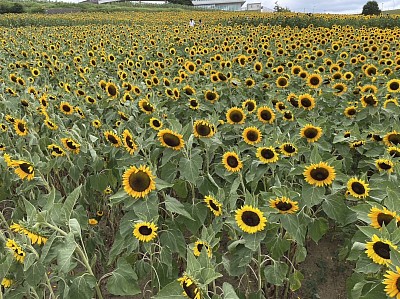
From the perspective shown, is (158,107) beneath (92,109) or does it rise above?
above

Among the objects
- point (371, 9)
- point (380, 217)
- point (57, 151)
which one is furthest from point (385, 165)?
point (371, 9)

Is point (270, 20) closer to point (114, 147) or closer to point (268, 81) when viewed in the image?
point (268, 81)

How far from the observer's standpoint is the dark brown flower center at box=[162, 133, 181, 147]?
2426 millimetres

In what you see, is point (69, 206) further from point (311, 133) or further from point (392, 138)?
point (392, 138)

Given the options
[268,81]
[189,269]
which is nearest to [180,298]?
[189,269]

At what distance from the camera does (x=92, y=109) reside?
454cm

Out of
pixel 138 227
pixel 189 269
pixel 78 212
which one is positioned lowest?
pixel 78 212

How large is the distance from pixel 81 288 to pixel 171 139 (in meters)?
1.03

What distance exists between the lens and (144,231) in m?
1.99

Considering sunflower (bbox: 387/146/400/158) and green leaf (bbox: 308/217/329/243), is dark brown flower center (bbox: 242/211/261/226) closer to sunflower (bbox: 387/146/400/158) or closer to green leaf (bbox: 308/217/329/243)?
green leaf (bbox: 308/217/329/243)

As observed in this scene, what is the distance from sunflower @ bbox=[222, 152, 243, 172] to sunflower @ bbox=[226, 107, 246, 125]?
2.87 ft

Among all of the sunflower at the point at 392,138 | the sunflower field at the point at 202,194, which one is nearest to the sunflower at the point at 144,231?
the sunflower field at the point at 202,194

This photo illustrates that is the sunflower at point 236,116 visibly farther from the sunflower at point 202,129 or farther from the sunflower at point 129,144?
the sunflower at point 129,144

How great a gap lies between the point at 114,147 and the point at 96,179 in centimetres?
32
